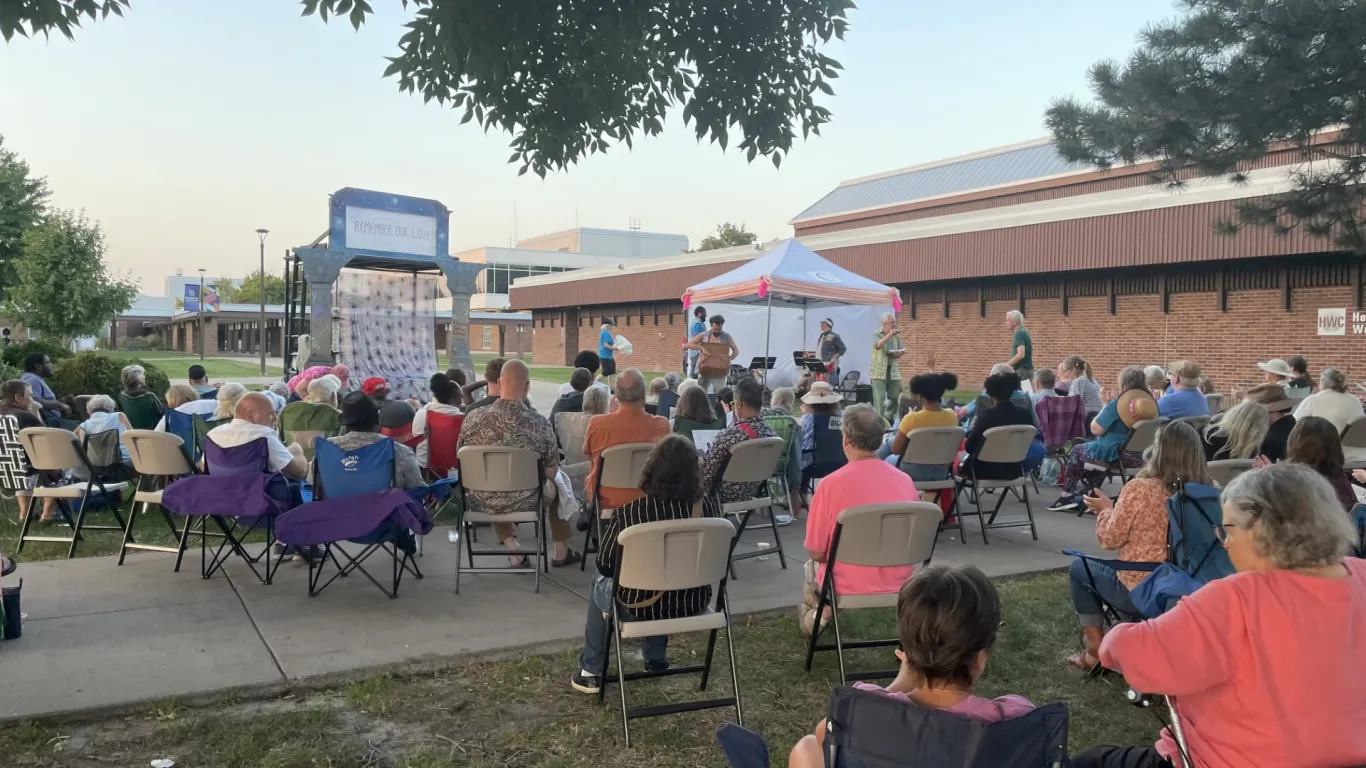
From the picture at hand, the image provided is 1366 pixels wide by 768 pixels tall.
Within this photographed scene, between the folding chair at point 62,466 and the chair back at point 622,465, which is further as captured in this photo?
the folding chair at point 62,466

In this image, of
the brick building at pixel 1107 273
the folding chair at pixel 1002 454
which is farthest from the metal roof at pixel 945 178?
the folding chair at pixel 1002 454

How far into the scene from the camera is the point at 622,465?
17.4 ft

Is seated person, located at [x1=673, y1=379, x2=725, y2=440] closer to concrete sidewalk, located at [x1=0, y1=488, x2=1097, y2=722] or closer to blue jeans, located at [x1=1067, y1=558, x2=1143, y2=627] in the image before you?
concrete sidewalk, located at [x1=0, y1=488, x2=1097, y2=722]

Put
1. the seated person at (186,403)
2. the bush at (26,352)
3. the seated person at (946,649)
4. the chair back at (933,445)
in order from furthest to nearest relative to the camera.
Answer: the bush at (26,352) → the seated person at (186,403) → the chair back at (933,445) → the seated person at (946,649)

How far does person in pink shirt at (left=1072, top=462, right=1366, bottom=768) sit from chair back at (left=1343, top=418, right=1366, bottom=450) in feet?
18.0

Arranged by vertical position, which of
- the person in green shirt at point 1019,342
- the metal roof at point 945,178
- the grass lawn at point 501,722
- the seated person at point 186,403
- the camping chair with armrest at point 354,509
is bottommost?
the grass lawn at point 501,722

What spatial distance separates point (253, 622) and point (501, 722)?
176cm

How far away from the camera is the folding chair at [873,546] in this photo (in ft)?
12.3

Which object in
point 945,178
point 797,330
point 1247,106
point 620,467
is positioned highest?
point 945,178

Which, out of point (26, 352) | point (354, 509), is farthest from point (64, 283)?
point (354, 509)

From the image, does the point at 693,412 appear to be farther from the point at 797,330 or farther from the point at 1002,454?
the point at 797,330

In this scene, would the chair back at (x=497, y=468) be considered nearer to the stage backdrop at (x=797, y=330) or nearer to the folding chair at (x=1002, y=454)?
the folding chair at (x=1002, y=454)

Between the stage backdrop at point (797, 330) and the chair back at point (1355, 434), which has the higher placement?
the stage backdrop at point (797, 330)

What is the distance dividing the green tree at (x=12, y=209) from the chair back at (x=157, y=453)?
27116 mm
